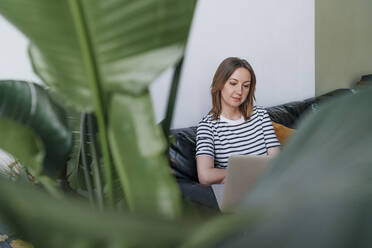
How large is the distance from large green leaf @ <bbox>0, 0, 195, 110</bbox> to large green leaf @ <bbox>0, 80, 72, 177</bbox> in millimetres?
55

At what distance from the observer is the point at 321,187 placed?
6.1 inches

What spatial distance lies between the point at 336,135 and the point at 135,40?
5.6 inches

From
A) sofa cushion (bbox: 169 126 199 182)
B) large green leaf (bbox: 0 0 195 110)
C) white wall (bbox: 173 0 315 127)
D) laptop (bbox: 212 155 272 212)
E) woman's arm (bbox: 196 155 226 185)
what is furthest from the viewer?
white wall (bbox: 173 0 315 127)

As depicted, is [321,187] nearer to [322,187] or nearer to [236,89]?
[322,187]

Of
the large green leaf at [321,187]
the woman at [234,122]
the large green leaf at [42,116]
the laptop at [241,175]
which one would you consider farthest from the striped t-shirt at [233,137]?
the large green leaf at [321,187]

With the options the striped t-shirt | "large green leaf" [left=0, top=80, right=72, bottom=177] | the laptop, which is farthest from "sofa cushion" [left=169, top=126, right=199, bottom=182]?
"large green leaf" [left=0, top=80, right=72, bottom=177]

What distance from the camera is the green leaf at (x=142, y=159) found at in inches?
8.6

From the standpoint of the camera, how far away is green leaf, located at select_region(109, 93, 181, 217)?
0.72 ft

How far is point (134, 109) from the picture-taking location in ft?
0.79

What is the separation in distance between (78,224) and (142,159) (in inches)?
3.6

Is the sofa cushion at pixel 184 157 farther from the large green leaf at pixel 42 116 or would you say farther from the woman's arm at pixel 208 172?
the large green leaf at pixel 42 116

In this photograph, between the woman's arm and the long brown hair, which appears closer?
the woman's arm

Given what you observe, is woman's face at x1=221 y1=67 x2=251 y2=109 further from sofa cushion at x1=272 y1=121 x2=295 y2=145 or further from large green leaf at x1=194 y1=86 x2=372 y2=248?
large green leaf at x1=194 y1=86 x2=372 y2=248

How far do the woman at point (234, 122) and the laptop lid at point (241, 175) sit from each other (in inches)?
44.6
